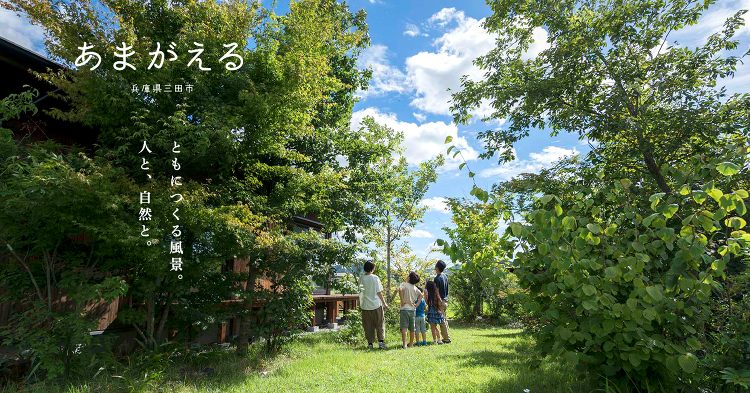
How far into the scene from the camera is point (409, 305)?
818 cm

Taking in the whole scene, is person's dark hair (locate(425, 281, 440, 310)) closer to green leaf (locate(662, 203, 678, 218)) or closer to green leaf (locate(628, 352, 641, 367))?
green leaf (locate(628, 352, 641, 367))

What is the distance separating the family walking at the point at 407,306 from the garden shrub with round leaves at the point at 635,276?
4.66m

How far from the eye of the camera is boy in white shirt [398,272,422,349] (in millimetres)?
8023

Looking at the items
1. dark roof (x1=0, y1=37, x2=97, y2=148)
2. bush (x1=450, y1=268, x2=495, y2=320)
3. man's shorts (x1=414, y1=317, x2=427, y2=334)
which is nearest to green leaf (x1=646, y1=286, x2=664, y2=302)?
man's shorts (x1=414, y1=317, x2=427, y2=334)

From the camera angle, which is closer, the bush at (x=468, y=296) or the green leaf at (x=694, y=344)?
the green leaf at (x=694, y=344)

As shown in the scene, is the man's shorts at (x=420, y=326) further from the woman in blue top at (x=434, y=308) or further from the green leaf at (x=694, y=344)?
the green leaf at (x=694, y=344)

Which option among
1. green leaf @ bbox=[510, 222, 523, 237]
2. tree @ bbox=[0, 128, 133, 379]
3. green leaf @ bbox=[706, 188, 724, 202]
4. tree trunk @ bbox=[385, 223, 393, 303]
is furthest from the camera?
tree trunk @ bbox=[385, 223, 393, 303]

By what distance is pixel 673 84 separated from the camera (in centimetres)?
622

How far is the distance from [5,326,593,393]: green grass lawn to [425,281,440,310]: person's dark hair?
1.54 m

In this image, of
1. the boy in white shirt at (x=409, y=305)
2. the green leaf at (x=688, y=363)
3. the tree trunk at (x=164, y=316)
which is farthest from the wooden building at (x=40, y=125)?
the green leaf at (x=688, y=363)

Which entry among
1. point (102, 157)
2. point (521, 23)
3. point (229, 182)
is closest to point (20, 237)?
point (102, 157)

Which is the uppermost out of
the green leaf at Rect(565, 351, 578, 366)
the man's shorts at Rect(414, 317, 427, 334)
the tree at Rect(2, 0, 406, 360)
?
the tree at Rect(2, 0, 406, 360)

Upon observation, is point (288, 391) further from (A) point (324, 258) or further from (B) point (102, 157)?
(B) point (102, 157)

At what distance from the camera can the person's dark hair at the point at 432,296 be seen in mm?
8516
